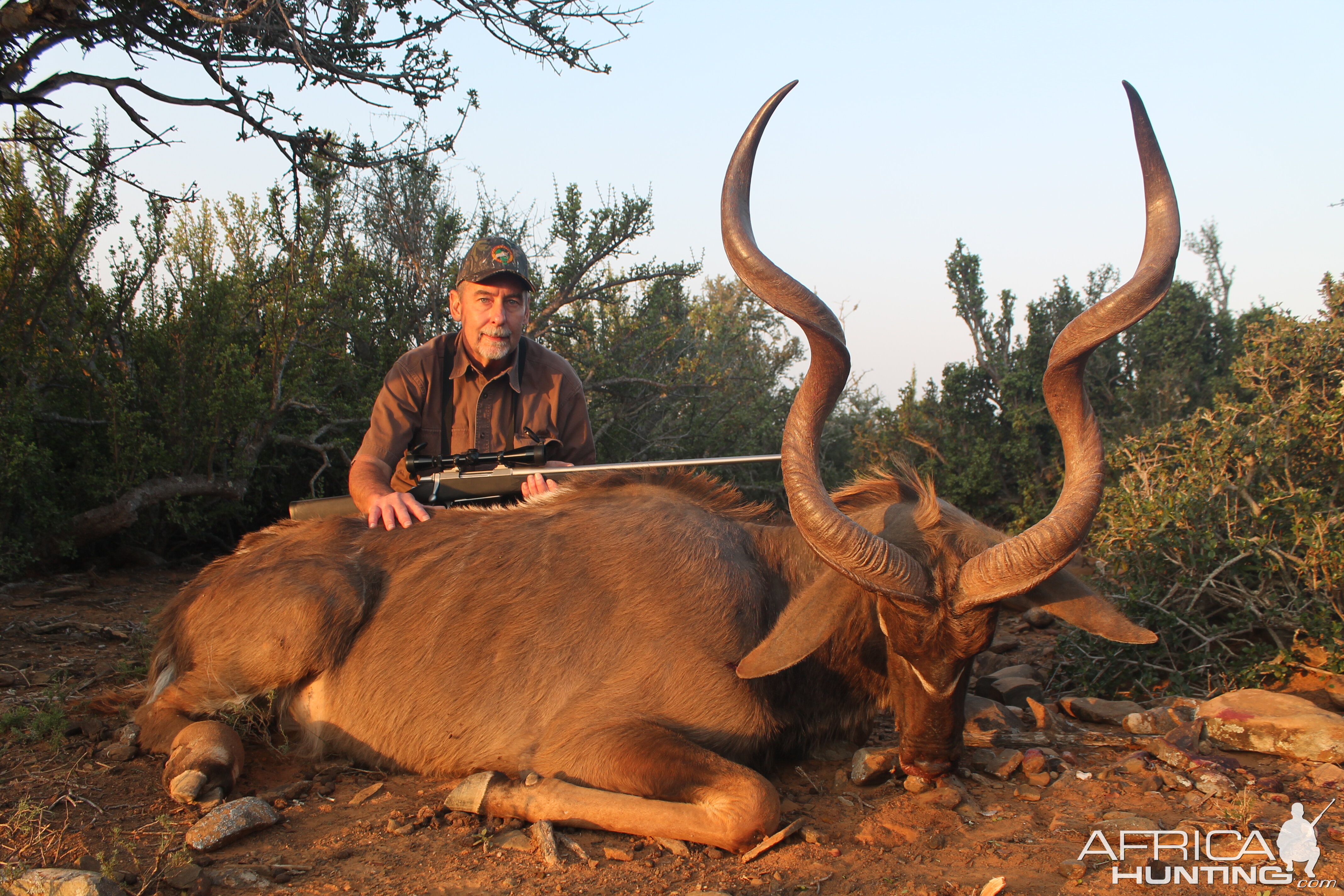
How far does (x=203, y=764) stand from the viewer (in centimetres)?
377

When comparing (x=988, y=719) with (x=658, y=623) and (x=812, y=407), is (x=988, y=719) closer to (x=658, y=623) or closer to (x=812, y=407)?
(x=658, y=623)

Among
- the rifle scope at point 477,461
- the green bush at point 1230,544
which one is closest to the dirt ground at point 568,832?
the green bush at point 1230,544

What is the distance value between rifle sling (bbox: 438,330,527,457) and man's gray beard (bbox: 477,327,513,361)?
160mm

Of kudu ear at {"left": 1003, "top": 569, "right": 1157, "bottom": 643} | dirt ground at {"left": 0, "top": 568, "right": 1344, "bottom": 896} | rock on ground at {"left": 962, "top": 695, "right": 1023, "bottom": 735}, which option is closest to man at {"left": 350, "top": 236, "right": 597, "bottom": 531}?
dirt ground at {"left": 0, "top": 568, "right": 1344, "bottom": 896}

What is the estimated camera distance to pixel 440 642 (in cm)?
426

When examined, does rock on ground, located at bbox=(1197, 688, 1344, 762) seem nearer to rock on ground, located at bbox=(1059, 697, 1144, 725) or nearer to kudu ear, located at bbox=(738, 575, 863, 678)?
rock on ground, located at bbox=(1059, 697, 1144, 725)

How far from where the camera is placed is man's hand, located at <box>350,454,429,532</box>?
4.76 metres

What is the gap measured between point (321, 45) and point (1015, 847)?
7578 millimetres

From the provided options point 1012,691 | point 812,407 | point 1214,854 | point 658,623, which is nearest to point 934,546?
point 812,407

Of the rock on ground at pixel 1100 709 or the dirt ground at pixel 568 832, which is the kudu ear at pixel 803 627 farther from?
the rock on ground at pixel 1100 709

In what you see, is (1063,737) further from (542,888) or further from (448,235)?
(448,235)

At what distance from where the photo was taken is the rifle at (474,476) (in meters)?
5.20

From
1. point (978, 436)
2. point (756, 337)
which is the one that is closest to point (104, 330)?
point (978, 436)

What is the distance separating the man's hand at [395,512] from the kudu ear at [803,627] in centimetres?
191
